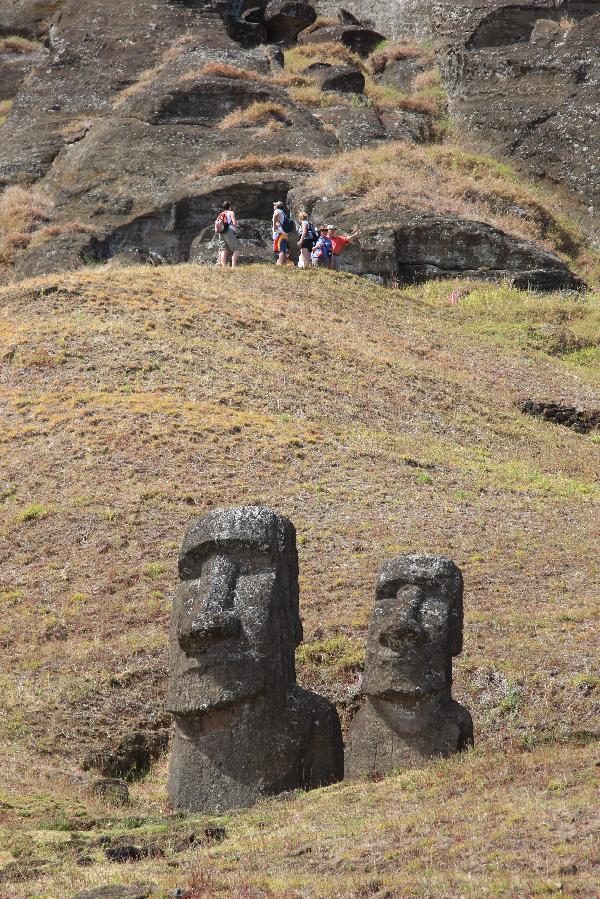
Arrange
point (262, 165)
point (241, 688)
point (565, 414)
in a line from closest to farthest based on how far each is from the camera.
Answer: point (241, 688), point (565, 414), point (262, 165)

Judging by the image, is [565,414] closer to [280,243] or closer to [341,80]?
[280,243]

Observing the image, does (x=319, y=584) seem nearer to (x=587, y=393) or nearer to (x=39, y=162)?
(x=587, y=393)

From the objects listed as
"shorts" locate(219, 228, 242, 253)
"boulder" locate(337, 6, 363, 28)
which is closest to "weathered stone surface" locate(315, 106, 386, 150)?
"shorts" locate(219, 228, 242, 253)

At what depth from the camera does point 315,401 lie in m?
21.6

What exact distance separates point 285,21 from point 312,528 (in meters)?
38.0

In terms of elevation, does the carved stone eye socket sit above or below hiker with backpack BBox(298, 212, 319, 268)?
above

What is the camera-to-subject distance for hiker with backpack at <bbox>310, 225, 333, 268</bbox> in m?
29.4

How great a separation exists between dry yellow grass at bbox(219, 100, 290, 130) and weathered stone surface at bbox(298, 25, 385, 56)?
11.8 metres

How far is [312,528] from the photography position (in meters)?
16.7

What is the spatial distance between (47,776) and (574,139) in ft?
102

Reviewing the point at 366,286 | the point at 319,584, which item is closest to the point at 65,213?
the point at 366,286

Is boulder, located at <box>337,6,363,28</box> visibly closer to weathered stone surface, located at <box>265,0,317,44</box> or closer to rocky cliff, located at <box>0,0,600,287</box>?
rocky cliff, located at <box>0,0,600,287</box>

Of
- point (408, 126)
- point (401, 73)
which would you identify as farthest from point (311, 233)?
point (401, 73)

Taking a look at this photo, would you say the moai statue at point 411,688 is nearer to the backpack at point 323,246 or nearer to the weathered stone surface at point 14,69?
the backpack at point 323,246
